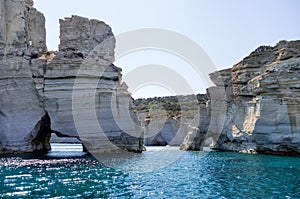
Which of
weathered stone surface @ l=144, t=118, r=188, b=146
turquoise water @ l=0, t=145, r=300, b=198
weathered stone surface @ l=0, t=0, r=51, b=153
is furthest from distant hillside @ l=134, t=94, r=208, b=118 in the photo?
turquoise water @ l=0, t=145, r=300, b=198

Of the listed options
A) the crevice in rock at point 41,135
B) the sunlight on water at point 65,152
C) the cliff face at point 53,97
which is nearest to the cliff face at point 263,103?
the cliff face at point 53,97

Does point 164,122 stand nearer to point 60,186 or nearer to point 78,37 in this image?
point 78,37

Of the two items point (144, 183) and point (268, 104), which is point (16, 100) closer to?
point (144, 183)

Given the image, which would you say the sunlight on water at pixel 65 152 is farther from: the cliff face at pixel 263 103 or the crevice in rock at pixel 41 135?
the cliff face at pixel 263 103

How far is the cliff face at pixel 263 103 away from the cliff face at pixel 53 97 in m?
15.9

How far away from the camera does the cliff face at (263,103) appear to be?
37500mm

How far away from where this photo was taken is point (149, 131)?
76.6 m

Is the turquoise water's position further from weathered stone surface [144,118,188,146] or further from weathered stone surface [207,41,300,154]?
weathered stone surface [144,118,188,146]

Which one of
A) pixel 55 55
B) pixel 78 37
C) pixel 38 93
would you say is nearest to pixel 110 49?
pixel 78 37

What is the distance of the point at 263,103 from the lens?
3925cm

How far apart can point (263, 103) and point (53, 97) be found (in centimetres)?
2495

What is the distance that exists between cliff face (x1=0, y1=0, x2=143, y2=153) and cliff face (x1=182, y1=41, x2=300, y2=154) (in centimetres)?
1587

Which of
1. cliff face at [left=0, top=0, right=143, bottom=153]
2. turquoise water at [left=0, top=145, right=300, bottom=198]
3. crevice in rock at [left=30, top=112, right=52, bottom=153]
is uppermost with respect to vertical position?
cliff face at [left=0, top=0, right=143, bottom=153]

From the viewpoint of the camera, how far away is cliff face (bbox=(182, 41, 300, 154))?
1476 inches
